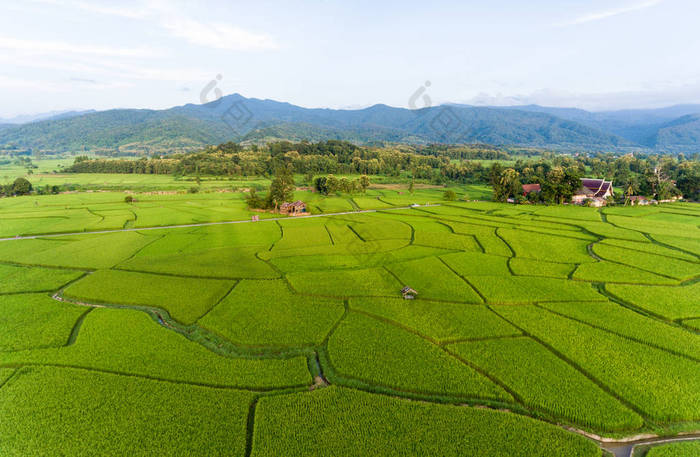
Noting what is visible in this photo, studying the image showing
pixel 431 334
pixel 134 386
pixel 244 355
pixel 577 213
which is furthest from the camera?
pixel 577 213

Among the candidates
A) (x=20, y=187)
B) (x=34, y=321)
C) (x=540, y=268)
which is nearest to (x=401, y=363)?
(x=540, y=268)

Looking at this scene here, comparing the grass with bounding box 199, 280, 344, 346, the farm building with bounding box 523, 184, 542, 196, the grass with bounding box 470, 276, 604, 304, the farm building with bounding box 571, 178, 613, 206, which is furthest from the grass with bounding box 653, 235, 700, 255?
the grass with bounding box 199, 280, 344, 346

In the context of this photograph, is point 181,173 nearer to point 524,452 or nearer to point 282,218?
point 282,218

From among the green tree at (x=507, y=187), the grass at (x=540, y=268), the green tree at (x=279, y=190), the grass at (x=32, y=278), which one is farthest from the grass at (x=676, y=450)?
the green tree at (x=507, y=187)

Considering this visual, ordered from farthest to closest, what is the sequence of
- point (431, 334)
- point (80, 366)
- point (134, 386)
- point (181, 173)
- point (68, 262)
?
point (181, 173), point (68, 262), point (431, 334), point (80, 366), point (134, 386)

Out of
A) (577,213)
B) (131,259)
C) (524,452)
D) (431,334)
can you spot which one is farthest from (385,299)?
(577,213)

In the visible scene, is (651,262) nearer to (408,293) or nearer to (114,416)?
(408,293)
